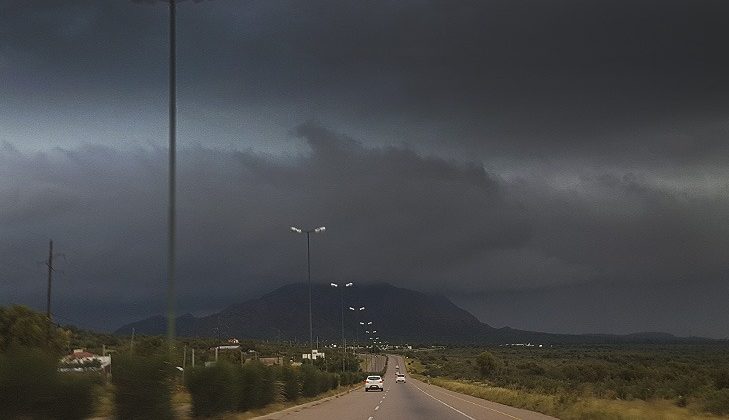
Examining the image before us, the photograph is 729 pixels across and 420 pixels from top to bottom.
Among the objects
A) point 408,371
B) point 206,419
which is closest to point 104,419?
point 206,419

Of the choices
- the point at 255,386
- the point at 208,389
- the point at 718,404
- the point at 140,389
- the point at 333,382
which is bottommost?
the point at 718,404

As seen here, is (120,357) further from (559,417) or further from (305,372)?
(305,372)

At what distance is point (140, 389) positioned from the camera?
2114cm

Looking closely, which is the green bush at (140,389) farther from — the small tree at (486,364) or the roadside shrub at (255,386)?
the small tree at (486,364)

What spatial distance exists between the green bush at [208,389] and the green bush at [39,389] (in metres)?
11.1

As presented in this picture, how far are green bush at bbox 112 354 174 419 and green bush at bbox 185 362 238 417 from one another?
30.4ft

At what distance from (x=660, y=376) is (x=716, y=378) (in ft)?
53.2

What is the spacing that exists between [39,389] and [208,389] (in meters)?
13.5

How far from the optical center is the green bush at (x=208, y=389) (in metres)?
30.7

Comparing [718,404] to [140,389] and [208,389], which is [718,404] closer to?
[208,389]

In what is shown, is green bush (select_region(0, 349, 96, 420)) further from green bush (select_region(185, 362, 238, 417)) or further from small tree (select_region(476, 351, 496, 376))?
small tree (select_region(476, 351, 496, 376))

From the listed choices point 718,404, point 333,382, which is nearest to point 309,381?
point 333,382

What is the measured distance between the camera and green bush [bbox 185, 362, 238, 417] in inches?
1210

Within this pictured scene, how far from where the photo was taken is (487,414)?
38.8 metres
